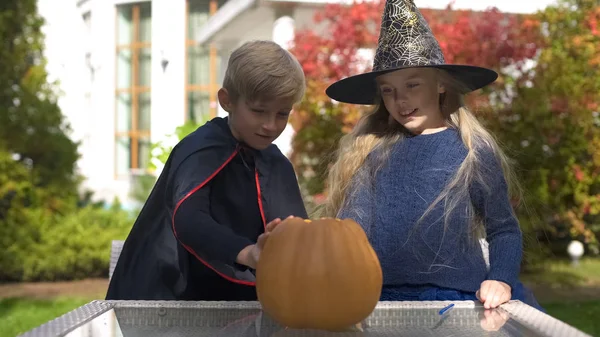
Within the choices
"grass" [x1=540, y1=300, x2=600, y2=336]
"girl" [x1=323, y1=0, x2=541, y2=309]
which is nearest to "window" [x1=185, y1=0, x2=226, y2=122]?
"grass" [x1=540, y1=300, x2=600, y2=336]

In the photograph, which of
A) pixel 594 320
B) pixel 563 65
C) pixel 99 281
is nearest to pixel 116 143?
pixel 99 281

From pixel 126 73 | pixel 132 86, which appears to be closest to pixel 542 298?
pixel 132 86

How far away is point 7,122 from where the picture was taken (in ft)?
31.8

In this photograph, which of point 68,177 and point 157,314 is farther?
point 68,177

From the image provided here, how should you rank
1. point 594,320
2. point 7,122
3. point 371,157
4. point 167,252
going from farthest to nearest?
point 7,122
point 594,320
point 371,157
point 167,252

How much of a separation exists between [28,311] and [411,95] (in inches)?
219

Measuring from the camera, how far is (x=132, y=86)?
19.1m

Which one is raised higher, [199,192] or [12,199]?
[199,192]

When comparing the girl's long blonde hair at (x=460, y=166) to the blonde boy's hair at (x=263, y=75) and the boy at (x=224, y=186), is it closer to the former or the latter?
the boy at (x=224, y=186)

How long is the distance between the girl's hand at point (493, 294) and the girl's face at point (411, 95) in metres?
0.75

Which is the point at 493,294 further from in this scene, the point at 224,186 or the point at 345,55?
the point at 345,55

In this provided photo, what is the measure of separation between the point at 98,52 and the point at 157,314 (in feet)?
60.1

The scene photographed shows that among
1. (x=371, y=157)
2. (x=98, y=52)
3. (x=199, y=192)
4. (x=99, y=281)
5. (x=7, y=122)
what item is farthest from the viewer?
(x=98, y=52)

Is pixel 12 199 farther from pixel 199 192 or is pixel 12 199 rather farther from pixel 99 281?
pixel 199 192
